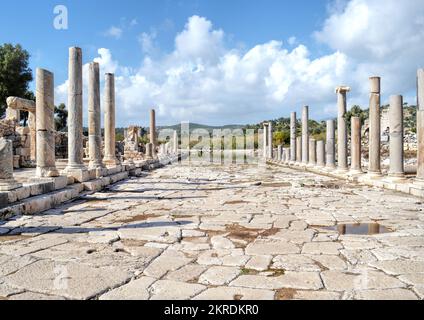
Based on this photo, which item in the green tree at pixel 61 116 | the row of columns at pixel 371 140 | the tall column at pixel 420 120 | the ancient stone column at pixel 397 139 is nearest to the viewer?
the tall column at pixel 420 120

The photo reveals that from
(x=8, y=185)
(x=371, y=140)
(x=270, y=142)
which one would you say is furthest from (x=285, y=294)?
(x=270, y=142)

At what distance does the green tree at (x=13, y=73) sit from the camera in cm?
3578

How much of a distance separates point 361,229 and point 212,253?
2.50 meters

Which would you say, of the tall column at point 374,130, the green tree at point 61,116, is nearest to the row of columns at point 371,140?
the tall column at point 374,130

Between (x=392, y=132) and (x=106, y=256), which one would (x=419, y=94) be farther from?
(x=106, y=256)

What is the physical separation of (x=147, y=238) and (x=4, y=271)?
182 centimetres

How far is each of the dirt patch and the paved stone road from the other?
0.02 meters

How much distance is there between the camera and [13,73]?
3634cm

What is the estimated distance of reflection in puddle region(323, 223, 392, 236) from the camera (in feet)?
17.5

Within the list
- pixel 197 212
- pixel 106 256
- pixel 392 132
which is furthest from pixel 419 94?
pixel 106 256

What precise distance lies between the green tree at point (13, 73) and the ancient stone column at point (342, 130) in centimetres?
3185

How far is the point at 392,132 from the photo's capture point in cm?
1098

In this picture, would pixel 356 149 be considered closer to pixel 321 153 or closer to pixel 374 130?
pixel 374 130

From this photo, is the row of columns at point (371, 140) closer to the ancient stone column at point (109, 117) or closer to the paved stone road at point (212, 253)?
the paved stone road at point (212, 253)
